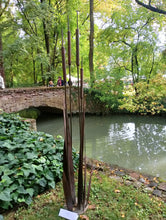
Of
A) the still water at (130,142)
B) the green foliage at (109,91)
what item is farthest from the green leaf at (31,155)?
the green foliage at (109,91)

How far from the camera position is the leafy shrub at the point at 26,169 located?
1509mm

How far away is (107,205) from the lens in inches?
64.5

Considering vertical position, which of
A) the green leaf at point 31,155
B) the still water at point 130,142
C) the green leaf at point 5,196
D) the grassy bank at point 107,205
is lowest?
the still water at point 130,142

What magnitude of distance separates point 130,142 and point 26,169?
13.4 ft

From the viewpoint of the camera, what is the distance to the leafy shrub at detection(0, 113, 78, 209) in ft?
4.95

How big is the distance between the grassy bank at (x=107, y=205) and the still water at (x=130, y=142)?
1638mm

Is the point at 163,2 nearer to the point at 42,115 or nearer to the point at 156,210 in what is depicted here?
the point at 156,210

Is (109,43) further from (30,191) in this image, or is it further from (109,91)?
(30,191)

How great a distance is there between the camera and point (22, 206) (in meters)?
1.55

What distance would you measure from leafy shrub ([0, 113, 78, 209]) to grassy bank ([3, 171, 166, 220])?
11 cm

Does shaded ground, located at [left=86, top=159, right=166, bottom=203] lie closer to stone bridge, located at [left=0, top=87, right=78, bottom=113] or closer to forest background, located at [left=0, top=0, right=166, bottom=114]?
stone bridge, located at [left=0, top=87, right=78, bottom=113]

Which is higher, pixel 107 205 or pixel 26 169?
pixel 26 169

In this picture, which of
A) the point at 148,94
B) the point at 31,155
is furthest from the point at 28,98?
the point at 31,155

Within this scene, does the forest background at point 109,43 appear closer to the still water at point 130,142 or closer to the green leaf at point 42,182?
the still water at point 130,142
